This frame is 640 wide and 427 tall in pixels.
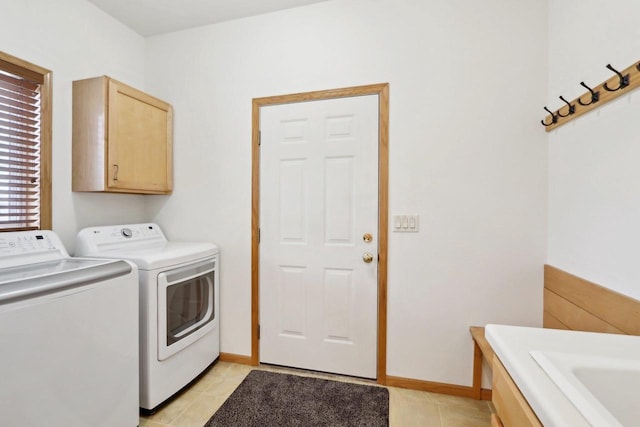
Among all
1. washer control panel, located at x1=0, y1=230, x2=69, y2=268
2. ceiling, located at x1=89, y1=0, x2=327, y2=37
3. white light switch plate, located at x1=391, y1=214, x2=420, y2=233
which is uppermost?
ceiling, located at x1=89, y1=0, x2=327, y2=37

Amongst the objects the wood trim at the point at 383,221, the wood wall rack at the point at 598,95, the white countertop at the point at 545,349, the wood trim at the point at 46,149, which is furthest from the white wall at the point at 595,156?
the wood trim at the point at 46,149

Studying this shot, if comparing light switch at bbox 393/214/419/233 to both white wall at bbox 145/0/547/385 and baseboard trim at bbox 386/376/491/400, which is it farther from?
baseboard trim at bbox 386/376/491/400

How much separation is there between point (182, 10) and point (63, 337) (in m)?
2.30

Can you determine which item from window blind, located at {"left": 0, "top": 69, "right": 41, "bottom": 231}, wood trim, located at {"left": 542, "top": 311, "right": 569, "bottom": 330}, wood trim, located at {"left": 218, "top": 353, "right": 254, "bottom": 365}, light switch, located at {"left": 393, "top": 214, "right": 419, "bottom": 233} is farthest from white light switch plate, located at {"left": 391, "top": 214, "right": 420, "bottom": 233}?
window blind, located at {"left": 0, "top": 69, "right": 41, "bottom": 231}

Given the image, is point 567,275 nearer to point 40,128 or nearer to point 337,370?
point 337,370

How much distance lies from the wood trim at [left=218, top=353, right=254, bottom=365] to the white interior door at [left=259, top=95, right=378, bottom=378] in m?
0.12

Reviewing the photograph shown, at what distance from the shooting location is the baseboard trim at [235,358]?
229cm

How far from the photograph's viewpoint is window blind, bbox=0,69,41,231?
1.64m

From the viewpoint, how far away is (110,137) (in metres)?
1.91

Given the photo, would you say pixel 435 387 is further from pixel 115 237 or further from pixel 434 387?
pixel 115 237

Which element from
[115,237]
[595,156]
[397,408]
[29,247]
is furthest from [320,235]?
[29,247]

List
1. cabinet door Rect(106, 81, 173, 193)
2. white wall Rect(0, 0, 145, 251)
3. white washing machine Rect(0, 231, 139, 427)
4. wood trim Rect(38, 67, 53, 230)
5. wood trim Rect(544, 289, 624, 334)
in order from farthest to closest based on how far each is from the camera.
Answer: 1. cabinet door Rect(106, 81, 173, 193)
2. wood trim Rect(38, 67, 53, 230)
3. white wall Rect(0, 0, 145, 251)
4. wood trim Rect(544, 289, 624, 334)
5. white washing machine Rect(0, 231, 139, 427)

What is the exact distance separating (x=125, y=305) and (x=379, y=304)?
1.55 meters

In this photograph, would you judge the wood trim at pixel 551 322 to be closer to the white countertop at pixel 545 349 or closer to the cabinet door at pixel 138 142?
the white countertop at pixel 545 349
